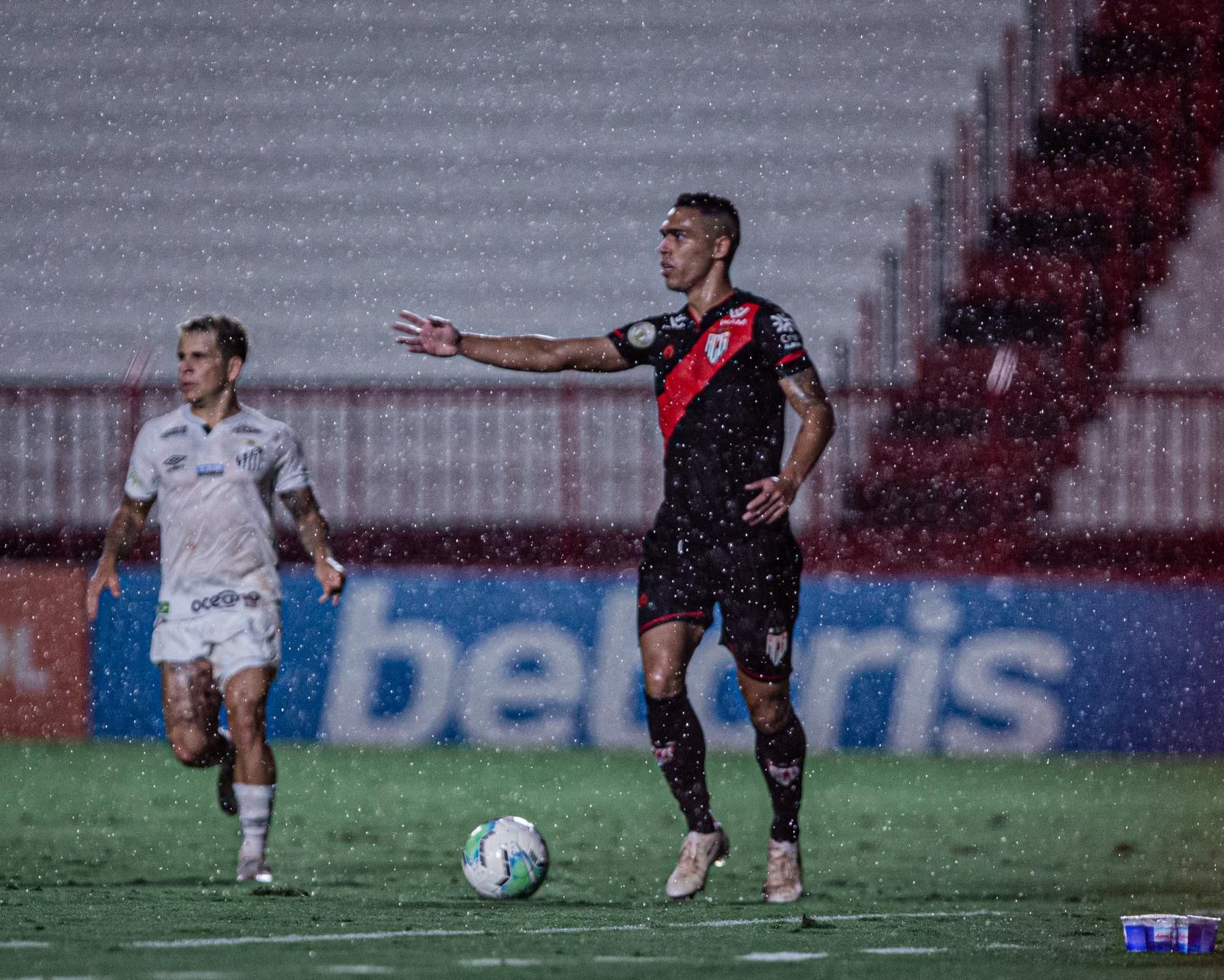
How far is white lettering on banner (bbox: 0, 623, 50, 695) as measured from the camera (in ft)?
40.4

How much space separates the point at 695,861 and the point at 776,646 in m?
0.65

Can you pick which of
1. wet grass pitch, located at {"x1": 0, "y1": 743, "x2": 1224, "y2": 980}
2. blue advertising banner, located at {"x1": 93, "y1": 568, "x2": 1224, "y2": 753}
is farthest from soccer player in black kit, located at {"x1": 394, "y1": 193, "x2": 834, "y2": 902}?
blue advertising banner, located at {"x1": 93, "y1": 568, "x2": 1224, "y2": 753}

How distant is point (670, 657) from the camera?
6238 mm

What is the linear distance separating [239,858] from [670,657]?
138 cm

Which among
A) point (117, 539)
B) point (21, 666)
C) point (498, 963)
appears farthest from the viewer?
point (21, 666)

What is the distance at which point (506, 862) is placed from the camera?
5793mm

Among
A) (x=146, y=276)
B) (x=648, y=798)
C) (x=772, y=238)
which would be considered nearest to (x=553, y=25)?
(x=772, y=238)

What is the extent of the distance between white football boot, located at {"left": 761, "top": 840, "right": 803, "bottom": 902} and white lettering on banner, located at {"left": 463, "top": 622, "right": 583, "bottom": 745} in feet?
19.4

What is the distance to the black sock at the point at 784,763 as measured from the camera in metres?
6.23

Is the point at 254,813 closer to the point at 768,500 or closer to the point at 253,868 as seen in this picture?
the point at 253,868

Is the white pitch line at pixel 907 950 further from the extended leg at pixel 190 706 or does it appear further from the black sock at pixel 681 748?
the extended leg at pixel 190 706

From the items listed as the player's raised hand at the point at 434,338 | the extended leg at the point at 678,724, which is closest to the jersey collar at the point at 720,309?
the player's raised hand at the point at 434,338

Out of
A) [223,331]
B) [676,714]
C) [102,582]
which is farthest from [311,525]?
[676,714]

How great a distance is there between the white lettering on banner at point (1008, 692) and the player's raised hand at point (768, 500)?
6.00 meters
